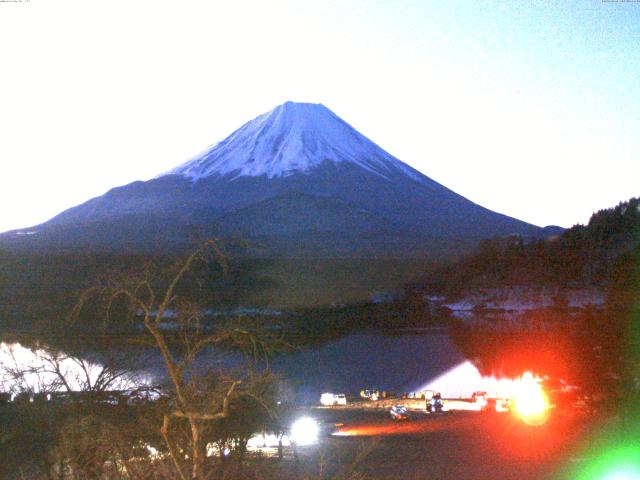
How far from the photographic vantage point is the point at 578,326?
20781 mm

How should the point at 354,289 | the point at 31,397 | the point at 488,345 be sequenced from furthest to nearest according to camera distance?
the point at 354,289 → the point at 488,345 → the point at 31,397

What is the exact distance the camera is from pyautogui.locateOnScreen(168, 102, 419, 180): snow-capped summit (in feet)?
240

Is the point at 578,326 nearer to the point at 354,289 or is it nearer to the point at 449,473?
the point at 449,473

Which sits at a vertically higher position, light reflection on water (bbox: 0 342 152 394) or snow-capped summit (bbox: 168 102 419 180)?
snow-capped summit (bbox: 168 102 419 180)

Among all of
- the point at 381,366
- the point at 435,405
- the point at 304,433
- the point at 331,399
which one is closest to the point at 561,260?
the point at 381,366

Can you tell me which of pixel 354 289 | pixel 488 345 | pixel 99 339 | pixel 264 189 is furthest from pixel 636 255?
pixel 264 189

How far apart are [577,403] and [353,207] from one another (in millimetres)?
47237

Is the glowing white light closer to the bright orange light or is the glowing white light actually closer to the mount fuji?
the bright orange light

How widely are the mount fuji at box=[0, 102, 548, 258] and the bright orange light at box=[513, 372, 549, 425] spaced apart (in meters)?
23.3

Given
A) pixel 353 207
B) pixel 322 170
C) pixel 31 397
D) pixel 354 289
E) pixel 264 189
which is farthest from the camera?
pixel 322 170

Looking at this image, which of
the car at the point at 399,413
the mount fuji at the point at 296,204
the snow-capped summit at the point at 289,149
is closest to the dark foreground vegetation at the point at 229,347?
the car at the point at 399,413

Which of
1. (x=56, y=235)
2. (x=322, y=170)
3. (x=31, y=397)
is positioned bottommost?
(x=31, y=397)

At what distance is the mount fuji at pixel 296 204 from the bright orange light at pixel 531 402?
23.3 m

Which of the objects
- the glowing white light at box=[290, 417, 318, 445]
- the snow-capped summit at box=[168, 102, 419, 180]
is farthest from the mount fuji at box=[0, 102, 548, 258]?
the glowing white light at box=[290, 417, 318, 445]
